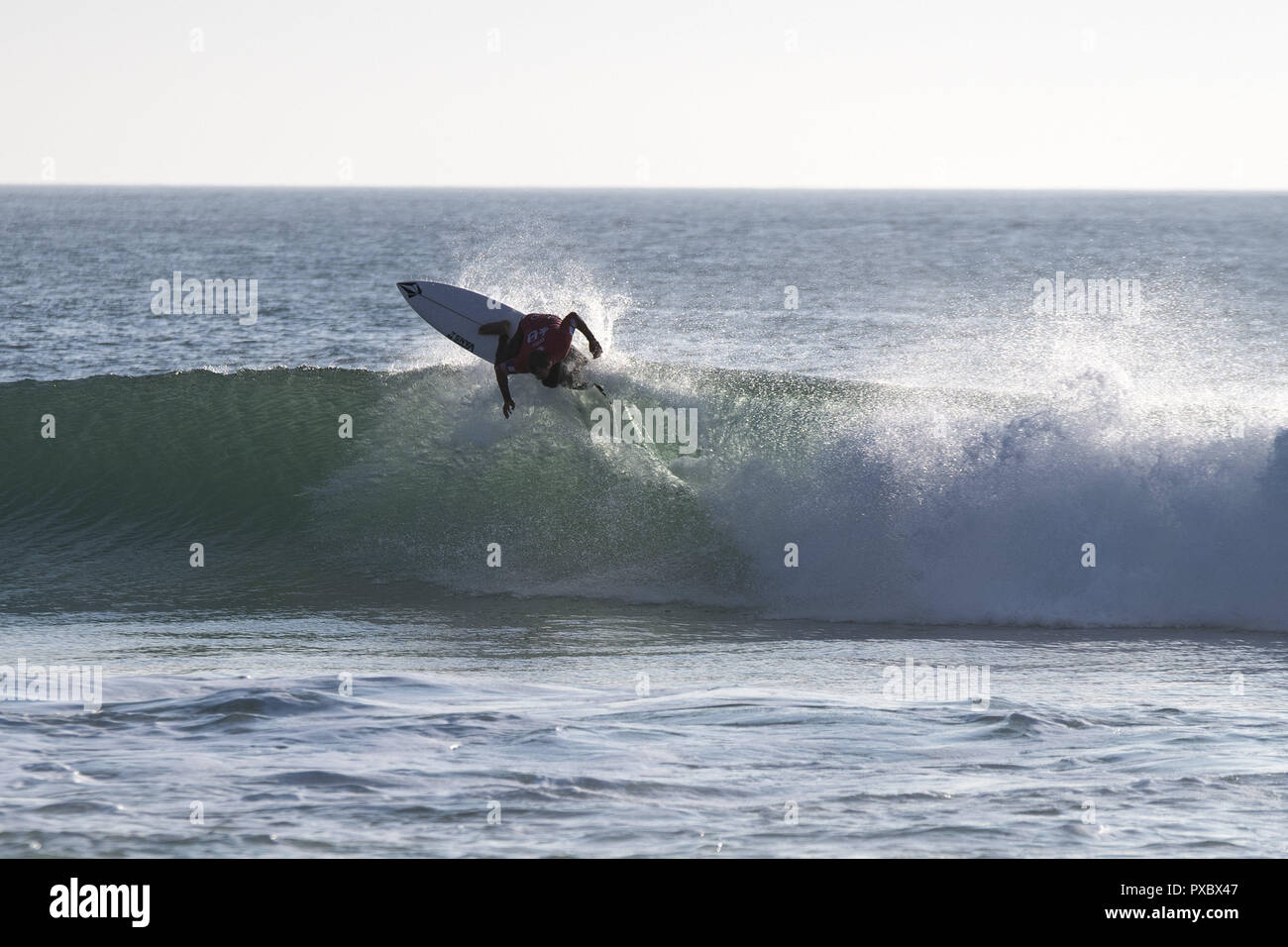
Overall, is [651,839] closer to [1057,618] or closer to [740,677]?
[740,677]

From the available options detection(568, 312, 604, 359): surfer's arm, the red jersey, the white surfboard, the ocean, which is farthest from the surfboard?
detection(568, 312, 604, 359): surfer's arm

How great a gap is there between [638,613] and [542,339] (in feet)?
11.5

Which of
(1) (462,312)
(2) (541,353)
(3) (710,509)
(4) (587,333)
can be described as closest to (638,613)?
(3) (710,509)

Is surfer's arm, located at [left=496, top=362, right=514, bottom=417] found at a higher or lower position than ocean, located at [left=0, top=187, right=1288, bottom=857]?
higher

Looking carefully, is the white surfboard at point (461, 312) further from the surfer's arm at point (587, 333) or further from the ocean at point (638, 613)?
the surfer's arm at point (587, 333)

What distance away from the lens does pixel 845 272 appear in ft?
184

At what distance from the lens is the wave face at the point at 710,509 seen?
39.6ft

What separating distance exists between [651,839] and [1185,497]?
8365mm

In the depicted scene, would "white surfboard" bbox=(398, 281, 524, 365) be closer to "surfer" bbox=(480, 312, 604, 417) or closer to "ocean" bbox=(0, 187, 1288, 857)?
"ocean" bbox=(0, 187, 1288, 857)

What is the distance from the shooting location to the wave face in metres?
12.1

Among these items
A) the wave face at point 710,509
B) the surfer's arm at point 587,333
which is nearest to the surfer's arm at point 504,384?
the wave face at point 710,509

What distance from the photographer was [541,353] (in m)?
14.0

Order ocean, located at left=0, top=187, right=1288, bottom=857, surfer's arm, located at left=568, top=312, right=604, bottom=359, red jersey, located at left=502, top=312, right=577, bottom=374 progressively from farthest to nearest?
red jersey, located at left=502, top=312, right=577, bottom=374 → surfer's arm, located at left=568, top=312, right=604, bottom=359 → ocean, located at left=0, top=187, right=1288, bottom=857
